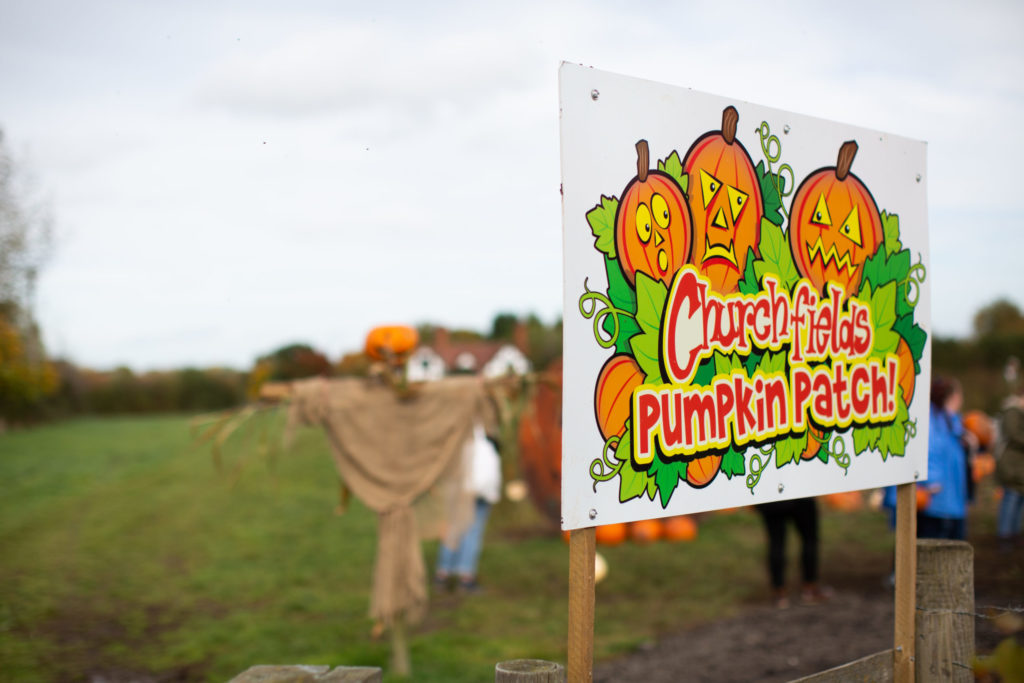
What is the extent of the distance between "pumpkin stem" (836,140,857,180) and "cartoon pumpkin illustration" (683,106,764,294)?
1.26 ft

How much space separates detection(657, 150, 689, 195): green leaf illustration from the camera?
195 centimetres

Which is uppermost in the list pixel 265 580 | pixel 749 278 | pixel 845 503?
pixel 749 278

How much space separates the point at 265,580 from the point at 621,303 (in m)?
6.33

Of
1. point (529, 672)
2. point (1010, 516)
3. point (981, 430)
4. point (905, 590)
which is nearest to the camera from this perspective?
point (529, 672)

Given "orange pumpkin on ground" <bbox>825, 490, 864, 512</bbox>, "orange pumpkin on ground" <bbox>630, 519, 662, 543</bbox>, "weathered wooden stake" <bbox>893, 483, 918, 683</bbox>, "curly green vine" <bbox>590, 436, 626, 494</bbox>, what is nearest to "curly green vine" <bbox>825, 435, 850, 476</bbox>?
"weathered wooden stake" <bbox>893, 483, 918, 683</bbox>

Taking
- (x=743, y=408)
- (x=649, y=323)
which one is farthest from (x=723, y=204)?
(x=743, y=408)

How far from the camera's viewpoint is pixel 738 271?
2131mm

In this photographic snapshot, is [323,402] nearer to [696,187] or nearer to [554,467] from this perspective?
[696,187]

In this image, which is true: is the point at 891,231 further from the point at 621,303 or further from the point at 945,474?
the point at 945,474

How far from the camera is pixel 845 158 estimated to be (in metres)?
2.43

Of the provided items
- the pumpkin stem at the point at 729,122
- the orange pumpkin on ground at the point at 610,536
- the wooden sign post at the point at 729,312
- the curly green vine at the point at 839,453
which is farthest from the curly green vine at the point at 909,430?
the orange pumpkin on ground at the point at 610,536

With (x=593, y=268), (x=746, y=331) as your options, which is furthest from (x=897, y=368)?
(x=593, y=268)

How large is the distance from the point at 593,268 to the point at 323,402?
3051 mm

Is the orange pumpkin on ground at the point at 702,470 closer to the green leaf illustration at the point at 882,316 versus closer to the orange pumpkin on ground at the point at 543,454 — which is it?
the green leaf illustration at the point at 882,316
